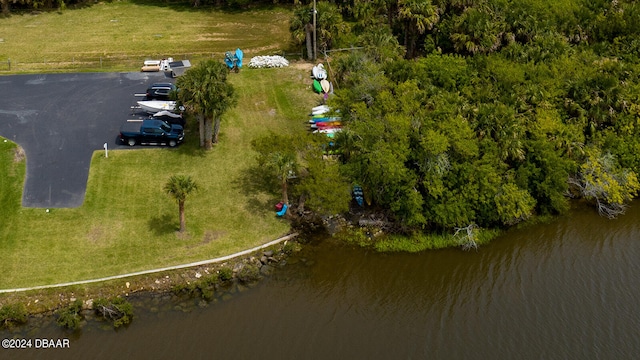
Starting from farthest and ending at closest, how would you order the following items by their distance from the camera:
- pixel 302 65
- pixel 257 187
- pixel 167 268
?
pixel 302 65 → pixel 257 187 → pixel 167 268

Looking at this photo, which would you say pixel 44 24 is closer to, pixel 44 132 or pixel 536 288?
pixel 44 132

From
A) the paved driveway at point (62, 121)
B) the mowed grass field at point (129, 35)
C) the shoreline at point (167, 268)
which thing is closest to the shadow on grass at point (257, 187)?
the shoreline at point (167, 268)

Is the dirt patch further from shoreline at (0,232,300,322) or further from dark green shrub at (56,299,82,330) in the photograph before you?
dark green shrub at (56,299,82,330)

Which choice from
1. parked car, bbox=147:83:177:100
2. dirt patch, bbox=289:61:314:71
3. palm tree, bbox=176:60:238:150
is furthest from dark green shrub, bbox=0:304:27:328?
dirt patch, bbox=289:61:314:71

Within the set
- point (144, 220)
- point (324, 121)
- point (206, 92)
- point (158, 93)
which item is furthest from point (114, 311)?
point (324, 121)

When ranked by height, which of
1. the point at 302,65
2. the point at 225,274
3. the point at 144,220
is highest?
the point at 302,65

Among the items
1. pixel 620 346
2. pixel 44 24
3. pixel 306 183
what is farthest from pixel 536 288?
pixel 44 24

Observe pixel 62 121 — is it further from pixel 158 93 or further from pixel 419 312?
pixel 419 312
